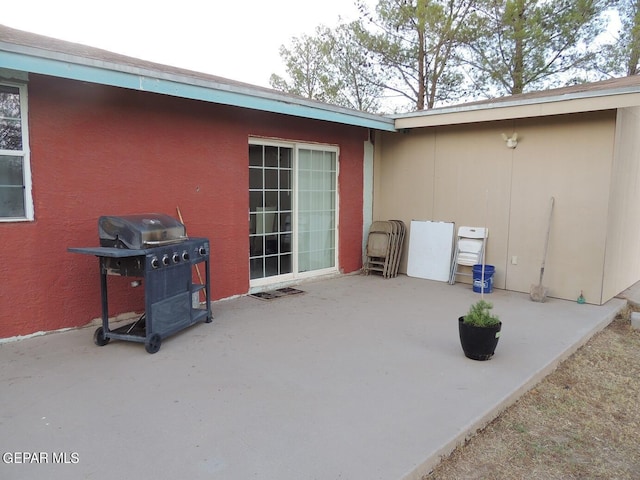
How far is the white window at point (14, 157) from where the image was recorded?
3.79 metres

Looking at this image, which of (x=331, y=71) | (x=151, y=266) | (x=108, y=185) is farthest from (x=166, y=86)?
(x=331, y=71)

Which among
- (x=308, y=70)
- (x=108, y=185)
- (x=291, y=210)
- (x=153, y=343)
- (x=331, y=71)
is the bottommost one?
(x=153, y=343)

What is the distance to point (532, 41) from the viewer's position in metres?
11.3

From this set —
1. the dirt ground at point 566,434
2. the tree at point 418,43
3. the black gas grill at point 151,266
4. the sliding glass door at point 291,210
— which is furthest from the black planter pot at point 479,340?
the tree at point 418,43

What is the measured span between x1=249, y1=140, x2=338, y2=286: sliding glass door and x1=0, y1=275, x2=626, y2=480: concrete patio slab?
1.24 meters

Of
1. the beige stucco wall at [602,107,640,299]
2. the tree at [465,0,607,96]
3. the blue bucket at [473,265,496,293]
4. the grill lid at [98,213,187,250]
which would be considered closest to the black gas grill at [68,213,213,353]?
the grill lid at [98,213,187,250]

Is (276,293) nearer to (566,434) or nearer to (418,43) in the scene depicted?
(566,434)

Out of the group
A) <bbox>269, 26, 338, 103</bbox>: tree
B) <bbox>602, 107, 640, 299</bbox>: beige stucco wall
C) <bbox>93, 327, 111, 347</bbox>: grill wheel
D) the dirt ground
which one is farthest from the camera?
<bbox>269, 26, 338, 103</bbox>: tree

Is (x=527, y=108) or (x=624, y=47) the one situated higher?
(x=624, y=47)

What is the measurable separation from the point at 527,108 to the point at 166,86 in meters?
4.24

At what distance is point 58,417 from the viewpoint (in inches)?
107

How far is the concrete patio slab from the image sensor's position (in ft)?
7.64

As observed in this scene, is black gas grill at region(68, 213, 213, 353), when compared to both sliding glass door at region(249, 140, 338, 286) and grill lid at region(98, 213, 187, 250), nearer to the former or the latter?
grill lid at region(98, 213, 187, 250)

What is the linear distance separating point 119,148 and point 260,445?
10.8 ft
